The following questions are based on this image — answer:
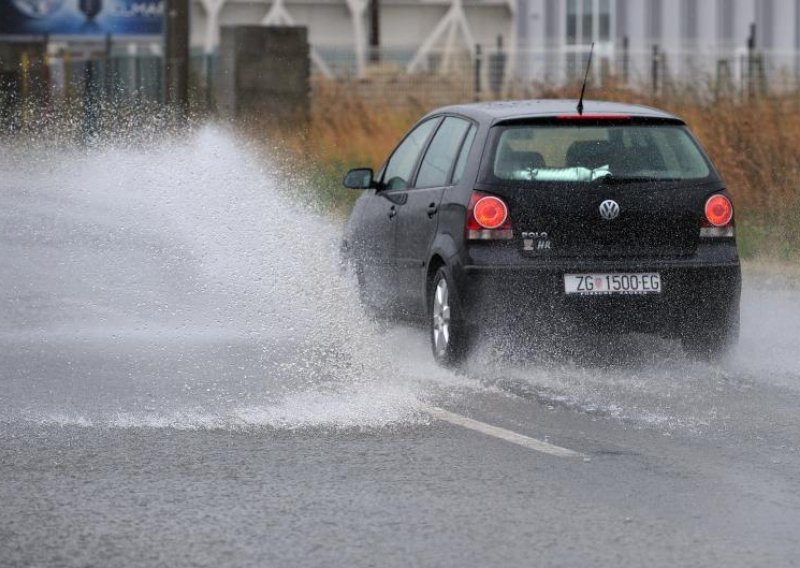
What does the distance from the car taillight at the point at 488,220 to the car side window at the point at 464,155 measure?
1.34 ft

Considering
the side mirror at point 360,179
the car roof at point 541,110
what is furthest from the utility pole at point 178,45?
the car roof at point 541,110

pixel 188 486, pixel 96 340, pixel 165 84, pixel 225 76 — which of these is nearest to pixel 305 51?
pixel 225 76

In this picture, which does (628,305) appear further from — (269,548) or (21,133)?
(21,133)

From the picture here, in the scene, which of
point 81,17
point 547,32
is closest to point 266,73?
point 81,17

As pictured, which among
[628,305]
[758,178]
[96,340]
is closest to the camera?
[628,305]

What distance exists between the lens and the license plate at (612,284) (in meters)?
10.8

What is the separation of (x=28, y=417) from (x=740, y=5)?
4302cm

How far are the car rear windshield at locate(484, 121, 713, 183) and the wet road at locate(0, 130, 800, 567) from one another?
3.43ft

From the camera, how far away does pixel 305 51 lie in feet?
104

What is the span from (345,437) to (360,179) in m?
4.25

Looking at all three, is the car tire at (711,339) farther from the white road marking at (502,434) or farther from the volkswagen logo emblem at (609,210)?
the white road marking at (502,434)

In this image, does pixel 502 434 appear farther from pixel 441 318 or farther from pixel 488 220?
pixel 441 318

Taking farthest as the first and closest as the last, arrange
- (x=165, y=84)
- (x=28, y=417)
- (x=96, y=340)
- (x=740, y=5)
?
1. (x=740, y=5)
2. (x=165, y=84)
3. (x=96, y=340)
4. (x=28, y=417)

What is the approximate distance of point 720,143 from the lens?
2231 centimetres
